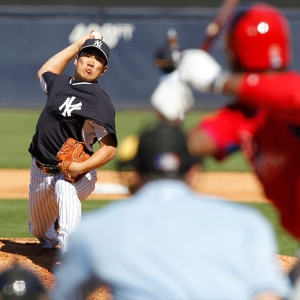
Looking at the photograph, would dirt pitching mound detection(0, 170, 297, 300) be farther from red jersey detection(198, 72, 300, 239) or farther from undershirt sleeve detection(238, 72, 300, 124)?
undershirt sleeve detection(238, 72, 300, 124)

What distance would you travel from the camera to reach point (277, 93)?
8.75ft

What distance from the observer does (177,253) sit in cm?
201

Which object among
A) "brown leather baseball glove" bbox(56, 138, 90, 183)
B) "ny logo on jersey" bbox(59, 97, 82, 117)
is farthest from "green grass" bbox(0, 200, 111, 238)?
"ny logo on jersey" bbox(59, 97, 82, 117)

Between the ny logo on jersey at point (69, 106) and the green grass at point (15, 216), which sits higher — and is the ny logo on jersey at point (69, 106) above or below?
above

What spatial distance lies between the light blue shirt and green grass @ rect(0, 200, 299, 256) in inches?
181

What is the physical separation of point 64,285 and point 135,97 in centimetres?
1720

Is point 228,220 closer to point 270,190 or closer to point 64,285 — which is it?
point 64,285

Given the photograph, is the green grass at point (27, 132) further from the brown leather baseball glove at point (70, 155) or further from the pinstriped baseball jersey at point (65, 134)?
the brown leather baseball glove at point (70, 155)

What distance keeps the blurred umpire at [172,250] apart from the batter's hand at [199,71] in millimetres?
802

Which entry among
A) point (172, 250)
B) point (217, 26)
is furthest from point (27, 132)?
point (172, 250)

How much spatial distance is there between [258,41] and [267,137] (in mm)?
→ 369

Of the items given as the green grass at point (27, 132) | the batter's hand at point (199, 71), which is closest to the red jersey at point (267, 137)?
the batter's hand at point (199, 71)

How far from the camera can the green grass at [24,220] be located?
278 inches

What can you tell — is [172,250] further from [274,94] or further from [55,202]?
[55,202]
